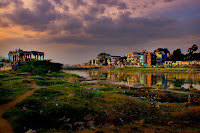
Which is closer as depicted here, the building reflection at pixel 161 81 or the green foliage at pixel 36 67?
the building reflection at pixel 161 81

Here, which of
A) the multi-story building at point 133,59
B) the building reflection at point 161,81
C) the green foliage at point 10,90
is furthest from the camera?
the multi-story building at point 133,59

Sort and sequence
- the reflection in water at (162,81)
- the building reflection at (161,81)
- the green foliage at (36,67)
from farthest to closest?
the green foliage at (36,67)
the building reflection at (161,81)
the reflection in water at (162,81)

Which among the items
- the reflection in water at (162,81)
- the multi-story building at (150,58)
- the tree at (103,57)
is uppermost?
the tree at (103,57)

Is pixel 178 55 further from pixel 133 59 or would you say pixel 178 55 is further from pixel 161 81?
pixel 161 81

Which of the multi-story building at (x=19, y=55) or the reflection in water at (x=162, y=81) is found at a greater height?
the multi-story building at (x=19, y=55)

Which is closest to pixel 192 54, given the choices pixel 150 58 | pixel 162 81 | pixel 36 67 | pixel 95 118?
pixel 150 58

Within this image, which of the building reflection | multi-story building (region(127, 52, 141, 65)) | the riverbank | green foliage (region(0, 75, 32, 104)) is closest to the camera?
the riverbank

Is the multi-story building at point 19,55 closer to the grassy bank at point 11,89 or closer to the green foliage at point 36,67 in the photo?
the green foliage at point 36,67

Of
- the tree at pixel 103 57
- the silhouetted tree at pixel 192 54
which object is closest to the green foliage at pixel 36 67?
the silhouetted tree at pixel 192 54

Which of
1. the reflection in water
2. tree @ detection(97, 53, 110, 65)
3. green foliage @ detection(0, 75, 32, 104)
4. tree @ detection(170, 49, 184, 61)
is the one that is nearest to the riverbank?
green foliage @ detection(0, 75, 32, 104)

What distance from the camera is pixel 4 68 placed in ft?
165

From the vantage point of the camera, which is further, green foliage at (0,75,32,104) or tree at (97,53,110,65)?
tree at (97,53,110,65)

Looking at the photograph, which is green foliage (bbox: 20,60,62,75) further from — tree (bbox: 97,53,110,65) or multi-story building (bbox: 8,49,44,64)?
tree (bbox: 97,53,110,65)

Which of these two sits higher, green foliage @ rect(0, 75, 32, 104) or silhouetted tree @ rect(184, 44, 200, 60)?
silhouetted tree @ rect(184, 44, 200, 60)
